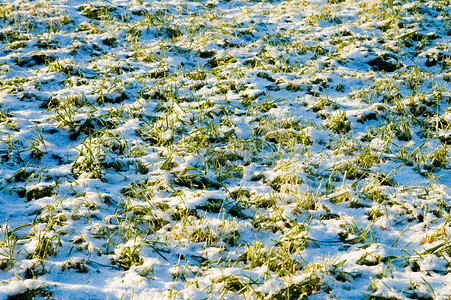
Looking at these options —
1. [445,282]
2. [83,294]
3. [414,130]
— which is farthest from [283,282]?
[414,130]

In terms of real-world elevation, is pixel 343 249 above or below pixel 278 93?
below

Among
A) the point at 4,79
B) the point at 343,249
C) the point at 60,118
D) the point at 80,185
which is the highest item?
the point at 4,79

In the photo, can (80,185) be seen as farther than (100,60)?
No

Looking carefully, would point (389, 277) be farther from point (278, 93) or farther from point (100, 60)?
point (100, 60)

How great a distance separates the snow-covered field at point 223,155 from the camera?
2.28 m

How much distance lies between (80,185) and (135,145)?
74 cm

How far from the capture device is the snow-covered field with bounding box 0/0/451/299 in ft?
7.47

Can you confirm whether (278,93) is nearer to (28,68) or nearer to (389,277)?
(389,277)

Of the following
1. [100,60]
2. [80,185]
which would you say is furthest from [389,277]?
[100,60]

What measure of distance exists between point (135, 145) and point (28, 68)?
2.38 metres

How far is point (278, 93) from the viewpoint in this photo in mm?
4531

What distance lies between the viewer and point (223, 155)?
3.43 meters

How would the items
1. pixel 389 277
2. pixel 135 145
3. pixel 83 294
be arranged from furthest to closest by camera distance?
pixel 135 145
pixel 389 277
pixel 83 294

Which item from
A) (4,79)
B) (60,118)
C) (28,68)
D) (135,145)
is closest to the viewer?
(135,145)
